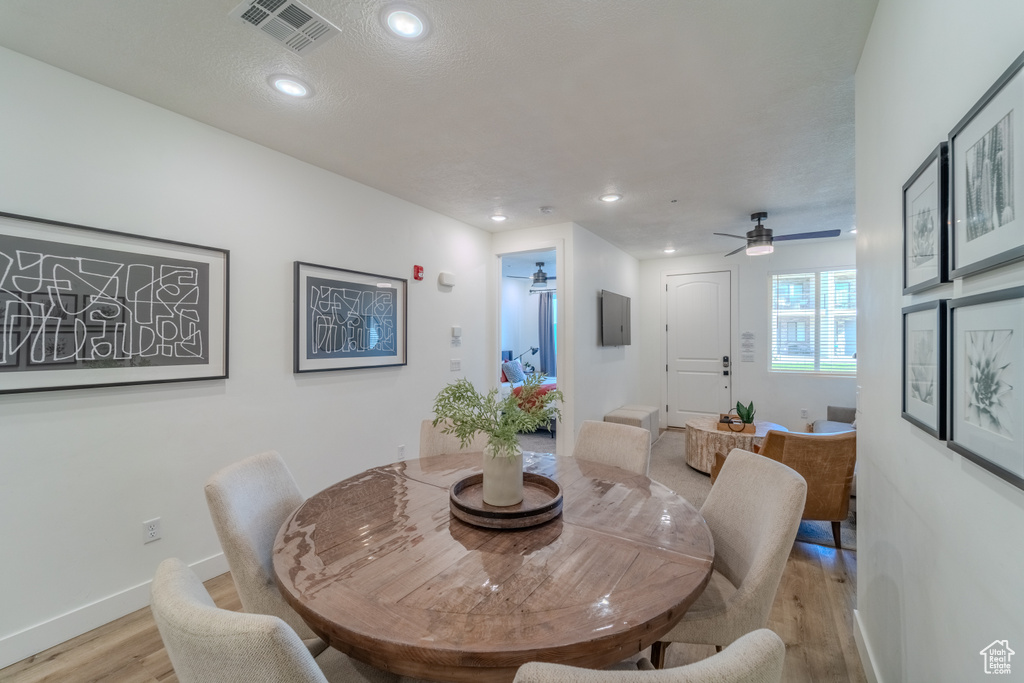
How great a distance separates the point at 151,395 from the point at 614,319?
4318 millimetres

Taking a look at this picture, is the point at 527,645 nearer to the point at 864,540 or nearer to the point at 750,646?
the point at 750,646

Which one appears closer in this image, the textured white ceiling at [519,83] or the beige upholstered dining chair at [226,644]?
the beige upholstered dining chair at [226,644]

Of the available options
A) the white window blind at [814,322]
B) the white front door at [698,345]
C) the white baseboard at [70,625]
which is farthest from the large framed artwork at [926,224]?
the white front door at [698,345]

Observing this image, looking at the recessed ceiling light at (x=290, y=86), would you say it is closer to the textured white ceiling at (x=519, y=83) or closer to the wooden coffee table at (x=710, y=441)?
the textured white ceiling at (x=519, y=83)

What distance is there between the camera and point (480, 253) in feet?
14.5

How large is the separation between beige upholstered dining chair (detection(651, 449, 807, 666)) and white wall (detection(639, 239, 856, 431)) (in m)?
4.66

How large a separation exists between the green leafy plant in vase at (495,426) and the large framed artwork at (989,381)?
102 centimetres

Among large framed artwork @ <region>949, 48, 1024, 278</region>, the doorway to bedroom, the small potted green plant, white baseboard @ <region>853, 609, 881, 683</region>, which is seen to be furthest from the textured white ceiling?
the doorway to bedroom

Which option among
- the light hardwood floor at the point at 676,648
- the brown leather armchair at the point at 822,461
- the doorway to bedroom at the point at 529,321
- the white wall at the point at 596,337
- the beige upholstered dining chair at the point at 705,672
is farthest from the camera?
the doorway to bedroom at the point at 529,321

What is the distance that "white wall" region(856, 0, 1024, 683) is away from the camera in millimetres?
770

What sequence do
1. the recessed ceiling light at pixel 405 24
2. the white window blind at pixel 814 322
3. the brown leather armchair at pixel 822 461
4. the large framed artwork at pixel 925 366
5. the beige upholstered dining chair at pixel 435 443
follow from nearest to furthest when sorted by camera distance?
the large framed artwork at pixel 925 366 < the recessed ceiling light at pixel 405 24 < the beige upholstered dining chair at pixel 435 443 < the brown leather armchair at pixel 822 461 < the white window blind at pixel 814 322

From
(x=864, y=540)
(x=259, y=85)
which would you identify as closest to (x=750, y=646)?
(x=864, y=540)

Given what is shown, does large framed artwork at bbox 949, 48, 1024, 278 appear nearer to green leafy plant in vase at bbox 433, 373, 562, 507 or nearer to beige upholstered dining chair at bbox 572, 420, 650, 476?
green leafy plant in vase at bbox 433, 373, 562, 507

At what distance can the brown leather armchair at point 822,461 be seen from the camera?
100 inches
